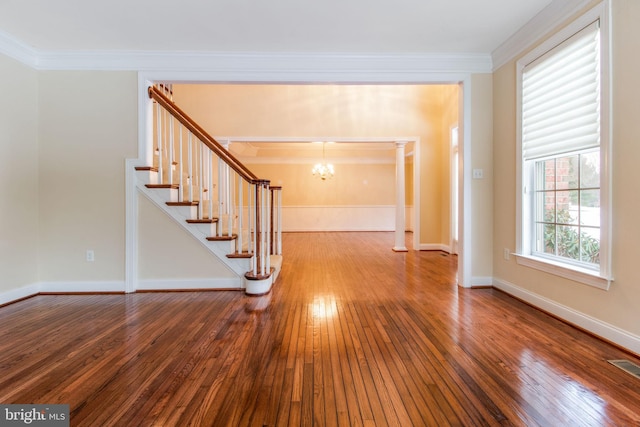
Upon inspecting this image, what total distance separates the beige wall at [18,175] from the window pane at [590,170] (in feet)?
17.6

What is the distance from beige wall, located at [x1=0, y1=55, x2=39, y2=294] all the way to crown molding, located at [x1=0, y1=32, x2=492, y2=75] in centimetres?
36

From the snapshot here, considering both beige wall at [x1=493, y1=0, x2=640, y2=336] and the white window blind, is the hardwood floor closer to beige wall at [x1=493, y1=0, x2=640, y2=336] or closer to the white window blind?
beige wall at [x1=493, y1=0, x2=640, y2=336]

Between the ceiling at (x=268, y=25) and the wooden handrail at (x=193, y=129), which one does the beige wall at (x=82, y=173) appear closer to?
the wooden handrail at (x=193, y=129)

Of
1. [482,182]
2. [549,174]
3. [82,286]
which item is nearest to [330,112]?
[482,182]

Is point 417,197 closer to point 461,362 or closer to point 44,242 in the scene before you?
point 461,362

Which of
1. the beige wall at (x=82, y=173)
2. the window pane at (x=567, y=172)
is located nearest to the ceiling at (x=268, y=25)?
the beige wall at (x=82, y=173)

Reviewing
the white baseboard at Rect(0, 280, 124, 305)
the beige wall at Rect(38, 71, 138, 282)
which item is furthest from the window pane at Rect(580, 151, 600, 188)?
the white baseboard at Rect(0, 280, 124, 305)

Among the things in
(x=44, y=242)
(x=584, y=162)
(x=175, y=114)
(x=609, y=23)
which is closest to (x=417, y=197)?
(x=584, y=162)

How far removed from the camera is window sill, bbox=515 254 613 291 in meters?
2.21

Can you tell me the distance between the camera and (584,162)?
2473 millimetres

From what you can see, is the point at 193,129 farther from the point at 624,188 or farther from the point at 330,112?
the point at 624,188

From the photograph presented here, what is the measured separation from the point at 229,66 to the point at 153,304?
2.71 metres

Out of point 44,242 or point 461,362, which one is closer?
point 461,362

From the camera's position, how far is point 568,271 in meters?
2.49
